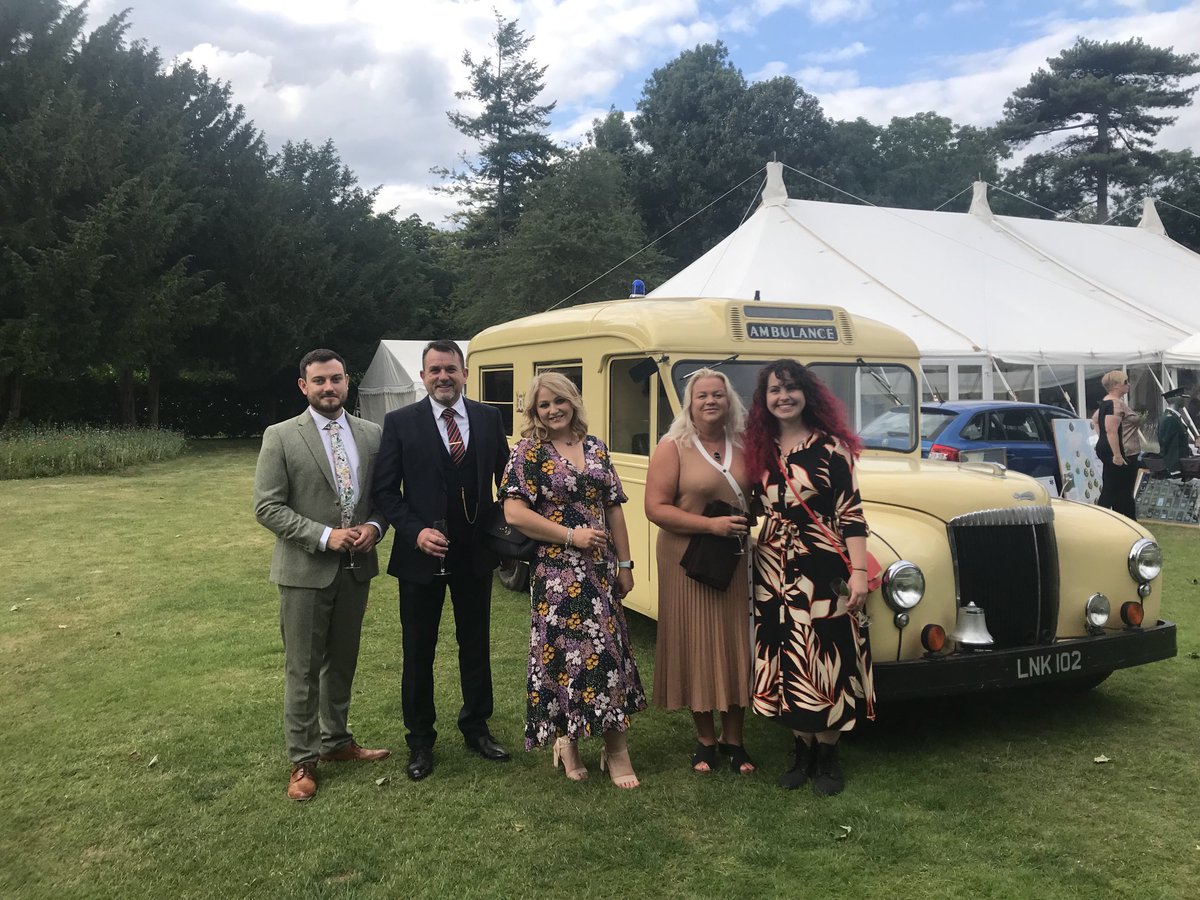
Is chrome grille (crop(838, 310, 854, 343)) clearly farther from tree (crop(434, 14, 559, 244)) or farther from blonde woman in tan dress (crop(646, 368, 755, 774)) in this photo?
tree (crop(434, 14, 559, 244))

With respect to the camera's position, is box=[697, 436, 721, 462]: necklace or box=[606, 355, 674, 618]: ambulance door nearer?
box=[697, 436, 721, 462]: necklace

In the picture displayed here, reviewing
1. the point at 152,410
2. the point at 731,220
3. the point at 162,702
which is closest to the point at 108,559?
the point at 162,702

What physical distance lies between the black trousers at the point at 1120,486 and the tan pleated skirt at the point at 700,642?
7.26m

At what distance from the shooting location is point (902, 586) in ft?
13.5

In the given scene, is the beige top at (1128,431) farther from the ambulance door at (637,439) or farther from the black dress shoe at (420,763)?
the black dress shoe at (420,763)

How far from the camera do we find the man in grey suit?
13.2ft

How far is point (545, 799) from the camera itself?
4074 mm

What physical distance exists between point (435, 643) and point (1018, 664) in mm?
2847

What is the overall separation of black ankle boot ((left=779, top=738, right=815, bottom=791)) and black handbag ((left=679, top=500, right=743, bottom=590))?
88 cm

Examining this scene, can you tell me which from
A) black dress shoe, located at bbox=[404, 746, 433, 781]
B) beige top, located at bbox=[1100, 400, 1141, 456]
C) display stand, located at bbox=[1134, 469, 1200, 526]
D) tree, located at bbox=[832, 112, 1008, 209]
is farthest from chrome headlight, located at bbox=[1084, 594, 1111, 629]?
tree, located at bbox=[832, 112, 1008, 209]

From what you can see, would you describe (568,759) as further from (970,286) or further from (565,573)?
(970,286)

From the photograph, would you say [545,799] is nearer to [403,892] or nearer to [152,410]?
[403,892]

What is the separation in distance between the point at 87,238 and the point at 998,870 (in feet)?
81.8

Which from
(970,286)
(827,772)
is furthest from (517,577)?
(970,286)
